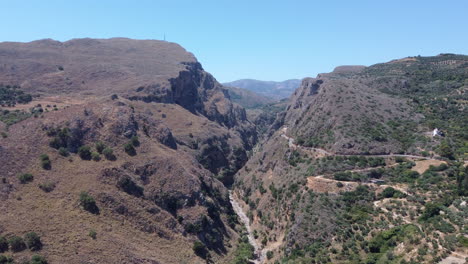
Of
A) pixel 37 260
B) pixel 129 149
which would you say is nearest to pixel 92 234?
pixel 37 260

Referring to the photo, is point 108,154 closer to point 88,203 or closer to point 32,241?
point 88,203

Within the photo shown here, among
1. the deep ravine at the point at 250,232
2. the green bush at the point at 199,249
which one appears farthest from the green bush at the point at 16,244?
the deep ravine at the point at 250,232

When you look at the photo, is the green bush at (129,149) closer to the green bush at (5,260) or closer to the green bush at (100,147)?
the green bush at (100,147)

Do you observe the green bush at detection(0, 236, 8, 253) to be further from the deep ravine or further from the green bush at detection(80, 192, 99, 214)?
the deep ravine

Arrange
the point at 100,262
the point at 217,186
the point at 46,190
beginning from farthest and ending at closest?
the point at 217,186
the point at 46,190
the point at 100,262

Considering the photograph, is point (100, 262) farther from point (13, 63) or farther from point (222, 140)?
point (13, 63)

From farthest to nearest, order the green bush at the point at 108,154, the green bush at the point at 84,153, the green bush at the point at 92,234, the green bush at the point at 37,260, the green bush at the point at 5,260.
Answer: the green bush at the point at 108,154 < the green bush at the point at 84,153 < the green bush at the point at 92,234 < the green bush at the point at 37,260 < the green bush at the point at 5,260

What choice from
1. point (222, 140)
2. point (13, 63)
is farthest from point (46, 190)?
point (13, 63)
